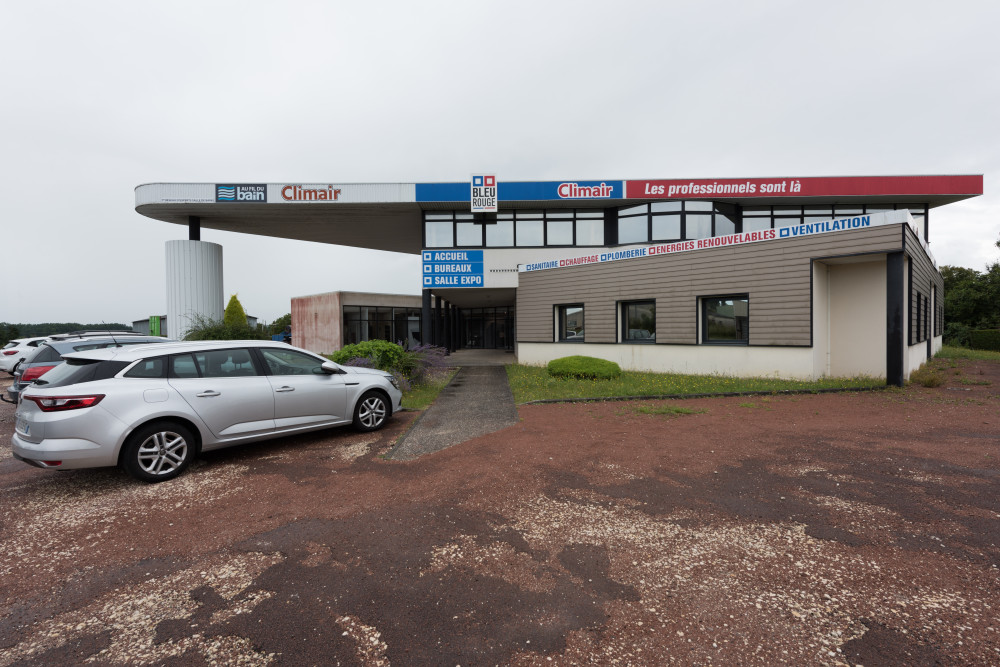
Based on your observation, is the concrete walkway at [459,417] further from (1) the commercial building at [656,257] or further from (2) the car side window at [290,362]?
(1) the commercial building at [656,257]

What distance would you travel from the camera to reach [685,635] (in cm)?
238

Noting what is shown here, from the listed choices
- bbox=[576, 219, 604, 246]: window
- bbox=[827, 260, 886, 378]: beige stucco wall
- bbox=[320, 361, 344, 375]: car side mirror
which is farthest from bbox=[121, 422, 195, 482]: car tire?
bbox=[576, 219, 604, 246]: window

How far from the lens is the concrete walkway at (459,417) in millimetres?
6297

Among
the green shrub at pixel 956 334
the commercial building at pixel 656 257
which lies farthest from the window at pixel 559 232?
the green shrub at pixel 956 334

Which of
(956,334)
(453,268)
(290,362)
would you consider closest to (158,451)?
(290,362)

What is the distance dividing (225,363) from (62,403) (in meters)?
1.57

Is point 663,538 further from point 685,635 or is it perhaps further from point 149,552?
point 149,552

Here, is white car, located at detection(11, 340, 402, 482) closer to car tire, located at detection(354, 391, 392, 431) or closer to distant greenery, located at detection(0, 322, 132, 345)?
car tire, located at detection(354, 391, 392, 431)

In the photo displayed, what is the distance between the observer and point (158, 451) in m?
4.97

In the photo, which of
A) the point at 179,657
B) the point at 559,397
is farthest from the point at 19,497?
the point at 559,397

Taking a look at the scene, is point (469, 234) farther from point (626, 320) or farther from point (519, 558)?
point (519, 558)

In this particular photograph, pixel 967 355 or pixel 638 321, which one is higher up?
pixel 638 321

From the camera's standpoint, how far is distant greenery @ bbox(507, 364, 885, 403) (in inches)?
401

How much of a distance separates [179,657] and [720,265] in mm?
13942
